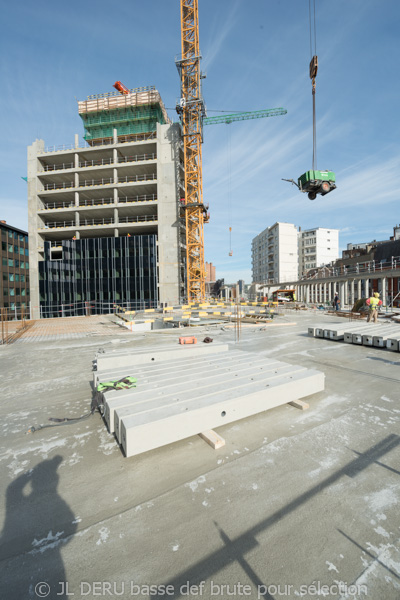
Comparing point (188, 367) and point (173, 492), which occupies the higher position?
point (188, 367)

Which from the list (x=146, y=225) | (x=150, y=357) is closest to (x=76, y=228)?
(x=146, y=225)

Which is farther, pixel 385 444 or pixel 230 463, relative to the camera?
pixel 385 444

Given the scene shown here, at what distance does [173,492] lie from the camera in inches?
96.4

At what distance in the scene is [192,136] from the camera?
40250mm

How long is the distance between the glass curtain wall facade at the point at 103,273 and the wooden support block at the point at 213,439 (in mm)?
31656

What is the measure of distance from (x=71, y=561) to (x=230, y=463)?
164cm

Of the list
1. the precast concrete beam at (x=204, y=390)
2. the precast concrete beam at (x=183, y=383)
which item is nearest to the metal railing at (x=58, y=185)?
the precast concrete beam at (x=183, y=383)

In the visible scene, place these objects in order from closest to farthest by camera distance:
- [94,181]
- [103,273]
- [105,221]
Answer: [103,273] → [105,221] → [94,181]

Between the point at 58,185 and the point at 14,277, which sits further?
the point at 14,277

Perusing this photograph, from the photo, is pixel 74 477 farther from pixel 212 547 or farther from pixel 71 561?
pixel 212 547

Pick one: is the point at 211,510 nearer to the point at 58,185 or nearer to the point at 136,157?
the point at 136,157

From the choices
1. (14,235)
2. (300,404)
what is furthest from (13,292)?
(300,404)

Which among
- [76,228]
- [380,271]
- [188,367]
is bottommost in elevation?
[188,367]

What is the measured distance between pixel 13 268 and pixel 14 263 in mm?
1379
